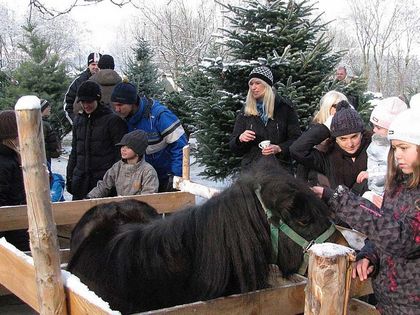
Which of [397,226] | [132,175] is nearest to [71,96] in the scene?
[132,175]

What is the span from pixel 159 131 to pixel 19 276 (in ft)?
9.01

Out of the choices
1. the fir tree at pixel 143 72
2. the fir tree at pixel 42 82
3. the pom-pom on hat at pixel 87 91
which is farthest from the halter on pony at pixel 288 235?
the fir tree at pixel 42 82

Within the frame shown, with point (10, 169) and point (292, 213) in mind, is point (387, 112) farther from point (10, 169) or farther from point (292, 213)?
point (10, 169)

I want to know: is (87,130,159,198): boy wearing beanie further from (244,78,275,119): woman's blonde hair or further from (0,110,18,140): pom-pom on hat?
(244,78,275,119): woman's blonde hair

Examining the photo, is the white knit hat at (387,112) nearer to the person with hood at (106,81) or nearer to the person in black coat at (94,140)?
the person in black coat at (94,140)

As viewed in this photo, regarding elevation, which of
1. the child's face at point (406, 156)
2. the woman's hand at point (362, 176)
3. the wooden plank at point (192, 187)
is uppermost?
the child's face at point (406, 156)

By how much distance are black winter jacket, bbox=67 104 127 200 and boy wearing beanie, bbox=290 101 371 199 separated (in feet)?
6.31

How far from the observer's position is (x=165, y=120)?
191 inches

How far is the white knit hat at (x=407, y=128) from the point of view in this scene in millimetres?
1936

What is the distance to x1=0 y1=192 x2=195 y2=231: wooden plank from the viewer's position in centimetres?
364

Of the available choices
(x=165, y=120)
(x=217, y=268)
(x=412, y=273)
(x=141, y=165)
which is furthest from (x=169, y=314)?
(x=165, y=120)

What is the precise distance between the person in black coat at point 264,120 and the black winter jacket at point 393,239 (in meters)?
2.65

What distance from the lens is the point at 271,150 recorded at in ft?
14.5

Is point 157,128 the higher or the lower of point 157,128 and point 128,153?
the higher
